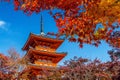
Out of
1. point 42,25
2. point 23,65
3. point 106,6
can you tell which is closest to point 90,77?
point 23,65

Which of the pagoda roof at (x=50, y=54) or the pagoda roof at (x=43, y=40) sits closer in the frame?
the pagoda roof at (x=50, y=54)

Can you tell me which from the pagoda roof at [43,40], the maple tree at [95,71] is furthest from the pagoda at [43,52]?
the maple tree at [95,71]

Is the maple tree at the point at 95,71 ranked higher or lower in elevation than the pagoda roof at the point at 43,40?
lower

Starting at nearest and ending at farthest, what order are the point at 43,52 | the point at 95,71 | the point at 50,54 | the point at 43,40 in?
the point at 95,71 < the point at 43,52 < the point at 50,54 < the point at 43,40

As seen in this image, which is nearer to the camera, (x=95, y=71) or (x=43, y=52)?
(x=95, y=71)

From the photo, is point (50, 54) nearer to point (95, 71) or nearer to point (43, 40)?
point (43, 40)

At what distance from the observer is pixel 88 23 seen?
261 inches

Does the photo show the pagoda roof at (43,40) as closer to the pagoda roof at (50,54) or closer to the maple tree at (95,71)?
the pagoda roof at (50,54)

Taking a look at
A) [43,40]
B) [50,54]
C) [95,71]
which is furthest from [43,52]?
[95,71]

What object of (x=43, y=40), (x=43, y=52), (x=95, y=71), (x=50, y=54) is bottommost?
(x=95, y=71)

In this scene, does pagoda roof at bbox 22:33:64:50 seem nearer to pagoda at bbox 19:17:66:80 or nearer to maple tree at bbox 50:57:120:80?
pagoda at bbox 19:17:66:80

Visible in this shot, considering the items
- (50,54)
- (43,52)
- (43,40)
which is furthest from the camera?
(43,40)

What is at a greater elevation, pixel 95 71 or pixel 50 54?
pixel 50 54

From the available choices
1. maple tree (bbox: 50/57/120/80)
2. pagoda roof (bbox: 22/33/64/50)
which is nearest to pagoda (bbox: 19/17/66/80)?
pagoda roof (bbox: 22/33/64/50)
